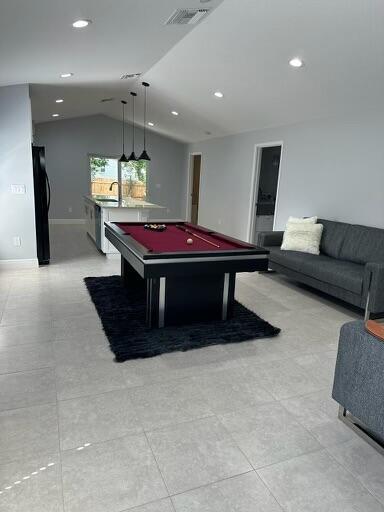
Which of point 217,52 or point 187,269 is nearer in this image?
point 187,269

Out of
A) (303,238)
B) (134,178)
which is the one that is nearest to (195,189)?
(134,178)

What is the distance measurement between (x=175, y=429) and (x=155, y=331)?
125 centimetres

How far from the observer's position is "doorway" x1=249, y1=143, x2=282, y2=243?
669 cm

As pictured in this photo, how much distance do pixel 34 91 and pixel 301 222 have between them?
431cm

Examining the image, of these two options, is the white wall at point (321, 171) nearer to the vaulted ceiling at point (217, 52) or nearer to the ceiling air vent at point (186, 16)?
the vaulted ceiling at point (217, 52)

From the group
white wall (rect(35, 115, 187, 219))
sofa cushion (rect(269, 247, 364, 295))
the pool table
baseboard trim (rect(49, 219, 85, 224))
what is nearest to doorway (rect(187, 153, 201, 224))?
white wall (rect(35, 115, 187, 219))

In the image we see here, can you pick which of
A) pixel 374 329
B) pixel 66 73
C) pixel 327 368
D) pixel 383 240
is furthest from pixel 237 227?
pixel 374 329

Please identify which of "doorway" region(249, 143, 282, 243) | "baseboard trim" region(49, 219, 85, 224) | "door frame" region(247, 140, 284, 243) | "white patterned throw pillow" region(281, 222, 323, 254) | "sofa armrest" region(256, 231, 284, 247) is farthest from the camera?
"baseboard trim" region(49, 219, 85, 224)

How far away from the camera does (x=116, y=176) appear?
10.2m

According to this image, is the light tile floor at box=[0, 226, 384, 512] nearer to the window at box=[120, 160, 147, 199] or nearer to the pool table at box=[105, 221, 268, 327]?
the pool table at box=[105, 221, 268, 327]

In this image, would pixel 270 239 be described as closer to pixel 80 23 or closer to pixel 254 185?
pixel 254 185

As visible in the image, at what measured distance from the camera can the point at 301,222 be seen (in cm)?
498

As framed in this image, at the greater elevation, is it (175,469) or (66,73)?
(66,73)

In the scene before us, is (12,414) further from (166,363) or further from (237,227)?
(237,227)
